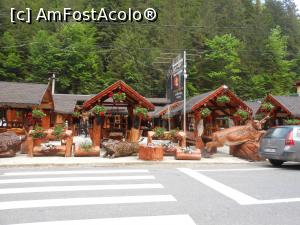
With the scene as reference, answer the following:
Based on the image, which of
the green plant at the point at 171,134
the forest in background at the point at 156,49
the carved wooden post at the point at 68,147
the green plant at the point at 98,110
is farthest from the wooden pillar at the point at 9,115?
the forest in background at the point at 156,49

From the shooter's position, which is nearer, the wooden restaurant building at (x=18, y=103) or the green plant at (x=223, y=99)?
the green plant at (x=223, y=99)

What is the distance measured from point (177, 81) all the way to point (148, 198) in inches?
400

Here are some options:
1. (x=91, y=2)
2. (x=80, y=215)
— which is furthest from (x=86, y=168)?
(x=91, y=2)

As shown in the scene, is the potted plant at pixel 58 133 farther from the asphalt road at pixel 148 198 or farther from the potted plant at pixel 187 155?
the potted plant at pixel 187 155

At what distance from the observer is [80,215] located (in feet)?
17.6

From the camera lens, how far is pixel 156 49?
5203cm

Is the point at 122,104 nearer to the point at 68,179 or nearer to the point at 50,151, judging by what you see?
the point at 50,151

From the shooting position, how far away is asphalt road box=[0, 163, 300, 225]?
5.19 m

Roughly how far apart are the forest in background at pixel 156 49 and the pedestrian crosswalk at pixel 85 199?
121 feet

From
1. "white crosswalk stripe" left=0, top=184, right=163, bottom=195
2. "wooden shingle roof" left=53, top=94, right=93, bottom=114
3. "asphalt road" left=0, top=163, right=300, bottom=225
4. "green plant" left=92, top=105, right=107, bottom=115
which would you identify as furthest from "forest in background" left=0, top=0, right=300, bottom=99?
"white crosswalk stripe" left=0, top=184, right=163, bottom=195

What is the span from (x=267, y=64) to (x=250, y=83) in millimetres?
5747

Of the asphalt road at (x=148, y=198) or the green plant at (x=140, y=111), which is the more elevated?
the green plant at (x=140, y=111)

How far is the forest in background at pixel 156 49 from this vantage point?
4841cm

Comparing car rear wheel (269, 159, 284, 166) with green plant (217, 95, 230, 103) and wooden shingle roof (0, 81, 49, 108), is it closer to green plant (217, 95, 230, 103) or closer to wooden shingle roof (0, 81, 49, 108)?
green plant (217, 95, 230, 103)
